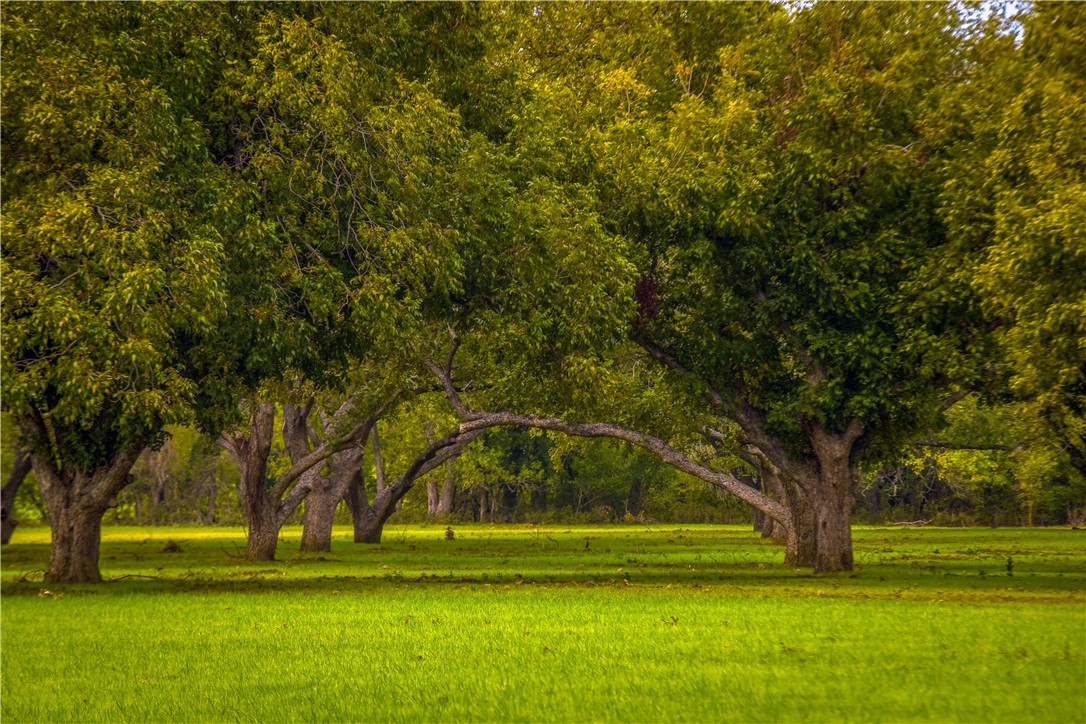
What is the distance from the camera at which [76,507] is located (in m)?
29.3

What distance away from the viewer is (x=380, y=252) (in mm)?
26141

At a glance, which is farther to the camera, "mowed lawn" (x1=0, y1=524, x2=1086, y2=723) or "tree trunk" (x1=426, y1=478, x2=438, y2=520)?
"tree trunk" (x1=426, y1=478, x2=438, y2=520)

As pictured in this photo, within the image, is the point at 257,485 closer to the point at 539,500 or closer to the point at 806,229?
the point at 806,229

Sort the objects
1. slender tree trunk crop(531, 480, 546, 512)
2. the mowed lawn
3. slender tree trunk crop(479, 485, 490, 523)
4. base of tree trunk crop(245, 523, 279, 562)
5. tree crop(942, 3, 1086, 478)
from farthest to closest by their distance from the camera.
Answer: slender tree trunk crop(531, 480, 546, 512) < slender tree trunk crop(479, 485, 490, 523) < base of tree trunk crop(245, 523, 279, 562) < tree crop(942, 3, 1086, 478) < the mowed lawn

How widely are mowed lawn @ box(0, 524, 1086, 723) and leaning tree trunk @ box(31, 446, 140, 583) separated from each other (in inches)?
34.1

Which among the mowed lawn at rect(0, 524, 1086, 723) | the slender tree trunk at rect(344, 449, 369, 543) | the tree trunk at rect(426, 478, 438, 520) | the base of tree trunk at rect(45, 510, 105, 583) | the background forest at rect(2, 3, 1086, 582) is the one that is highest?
the background forest at rect(2, 3, 1086, 582)

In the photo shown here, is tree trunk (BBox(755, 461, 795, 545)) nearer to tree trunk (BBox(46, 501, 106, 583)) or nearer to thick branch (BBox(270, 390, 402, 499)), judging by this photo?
thick branch (BBox(270, 390, 402, 499))

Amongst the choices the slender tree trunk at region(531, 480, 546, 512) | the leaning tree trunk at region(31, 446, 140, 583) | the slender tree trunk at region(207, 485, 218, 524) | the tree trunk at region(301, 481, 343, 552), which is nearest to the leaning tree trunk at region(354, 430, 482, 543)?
the tree trunk at region(301, 481, 343, 552)

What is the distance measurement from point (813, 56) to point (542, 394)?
11.3 metres

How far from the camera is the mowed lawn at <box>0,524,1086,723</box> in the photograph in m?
11.6

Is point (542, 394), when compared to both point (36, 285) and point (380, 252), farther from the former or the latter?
point (36, 285)

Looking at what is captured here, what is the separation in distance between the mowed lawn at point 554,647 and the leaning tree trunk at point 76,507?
87 cm

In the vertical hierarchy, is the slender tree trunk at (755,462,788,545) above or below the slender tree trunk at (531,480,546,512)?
below

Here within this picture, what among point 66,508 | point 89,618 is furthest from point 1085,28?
point 66,508
